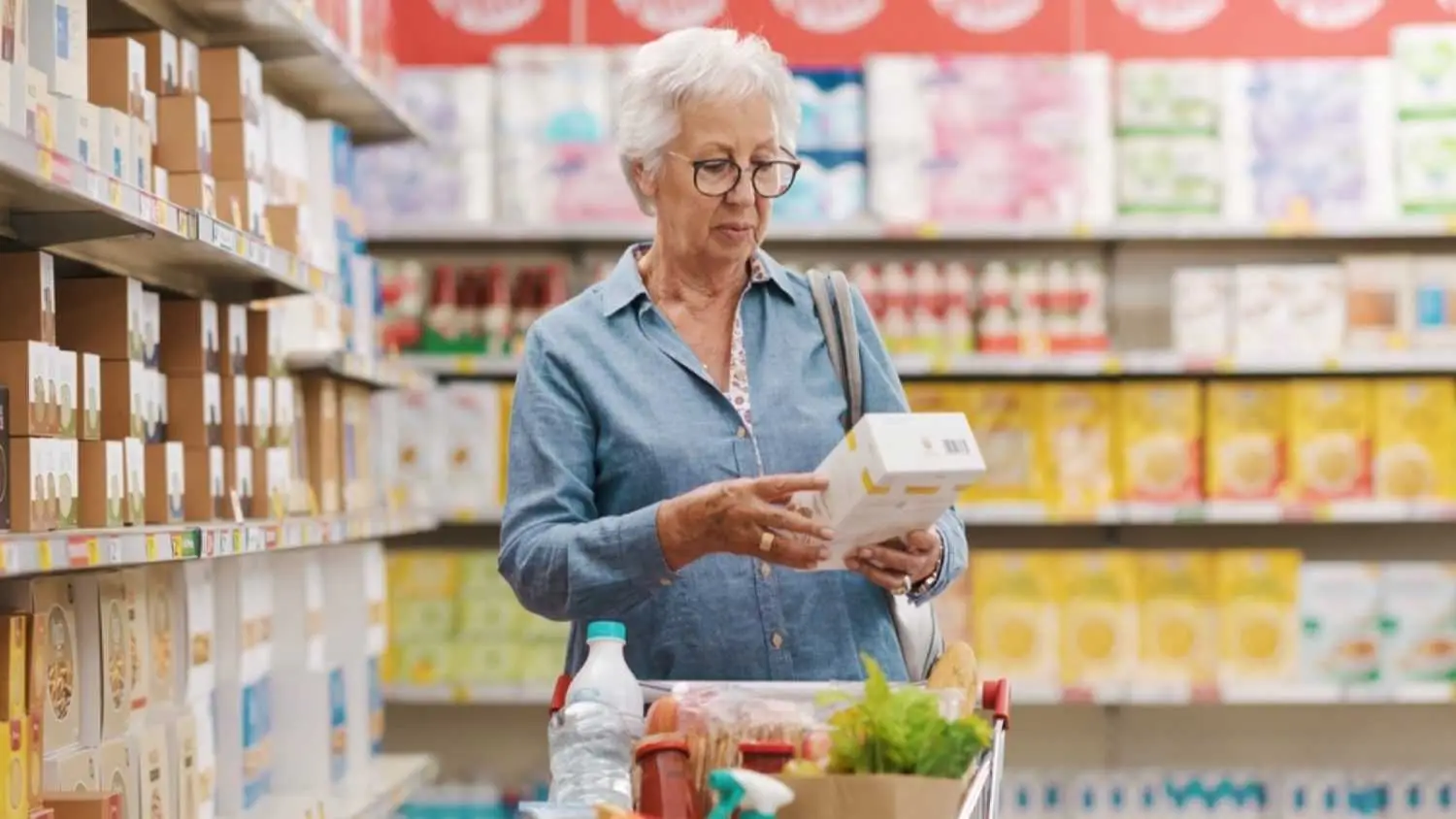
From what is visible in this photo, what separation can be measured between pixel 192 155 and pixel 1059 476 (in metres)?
2.82

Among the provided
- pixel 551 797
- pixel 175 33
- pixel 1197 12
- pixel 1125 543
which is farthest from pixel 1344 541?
pixel 551 797

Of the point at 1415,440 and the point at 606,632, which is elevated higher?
the point at 1415,440

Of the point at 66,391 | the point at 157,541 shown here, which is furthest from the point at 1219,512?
the point at 66,391

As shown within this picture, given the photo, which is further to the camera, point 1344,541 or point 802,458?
point 1344,541

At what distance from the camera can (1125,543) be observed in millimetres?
5777

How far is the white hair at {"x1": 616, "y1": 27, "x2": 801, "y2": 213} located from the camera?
2.46 meters

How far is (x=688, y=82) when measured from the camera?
2.46 m

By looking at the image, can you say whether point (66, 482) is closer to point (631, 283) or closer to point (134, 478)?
point (134, 478)

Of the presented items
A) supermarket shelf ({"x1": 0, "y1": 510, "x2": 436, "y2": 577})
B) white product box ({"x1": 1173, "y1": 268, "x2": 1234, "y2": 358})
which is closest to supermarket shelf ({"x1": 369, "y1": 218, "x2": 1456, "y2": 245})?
white product box ({"x1": 1173, "y1": 268, "x2": 1234, "y2": 358})

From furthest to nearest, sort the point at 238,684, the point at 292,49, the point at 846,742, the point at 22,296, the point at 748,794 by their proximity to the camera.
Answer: the point at 292,49, the point at 238,684, the point at 22,296, the point at 846,742, the point at 748,794

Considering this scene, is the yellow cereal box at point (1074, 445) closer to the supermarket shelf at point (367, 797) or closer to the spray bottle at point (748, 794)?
the supermarket shelf at point (367, 797)

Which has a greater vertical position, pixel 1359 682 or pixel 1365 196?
pixel 1365 196

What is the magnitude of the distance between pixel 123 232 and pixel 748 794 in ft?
4.57

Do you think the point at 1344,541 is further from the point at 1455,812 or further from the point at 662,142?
the point at 662,142
